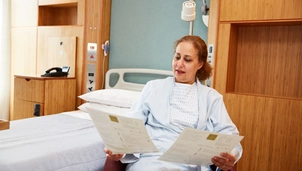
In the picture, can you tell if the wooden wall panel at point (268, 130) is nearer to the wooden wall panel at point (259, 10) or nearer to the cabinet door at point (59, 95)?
the wooden wall panel at point (259, 10)

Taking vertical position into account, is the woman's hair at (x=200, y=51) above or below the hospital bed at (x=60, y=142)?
above

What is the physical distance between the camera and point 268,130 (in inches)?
92.4

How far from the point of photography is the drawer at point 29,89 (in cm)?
302

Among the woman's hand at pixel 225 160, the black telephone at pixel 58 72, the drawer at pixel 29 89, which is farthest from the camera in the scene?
the black telephone at pixel 58 72

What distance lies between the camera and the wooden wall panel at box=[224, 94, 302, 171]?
7.42 ft

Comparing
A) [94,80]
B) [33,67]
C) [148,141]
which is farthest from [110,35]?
[148,141]

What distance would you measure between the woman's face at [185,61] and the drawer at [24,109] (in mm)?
1870

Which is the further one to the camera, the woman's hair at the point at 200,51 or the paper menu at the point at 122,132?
the woman's hair at the point at 200,51

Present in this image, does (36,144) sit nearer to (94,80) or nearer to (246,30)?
(94,80)

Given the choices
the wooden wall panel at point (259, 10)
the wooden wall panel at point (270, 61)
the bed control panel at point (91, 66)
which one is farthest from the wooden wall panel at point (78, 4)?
the wooden wall panel at point (270, 61)

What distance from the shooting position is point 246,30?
2748 millimetres

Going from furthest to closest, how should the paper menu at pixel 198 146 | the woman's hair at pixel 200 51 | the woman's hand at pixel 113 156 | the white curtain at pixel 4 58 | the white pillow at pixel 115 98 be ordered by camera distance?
the white curtain at pixel 4 58 < the white pillow at pixel 115 98 < the woman's hair at pixel 200 51 < the woman's hand at pixel 113 156 < the paper menu at pixel 198 146

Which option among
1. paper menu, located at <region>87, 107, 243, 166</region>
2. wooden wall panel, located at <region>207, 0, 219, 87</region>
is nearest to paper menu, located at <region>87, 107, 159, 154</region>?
paper menu, located at <region>87, 107, 243, 166</region>

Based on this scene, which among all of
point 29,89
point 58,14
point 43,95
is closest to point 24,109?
point 29,89
